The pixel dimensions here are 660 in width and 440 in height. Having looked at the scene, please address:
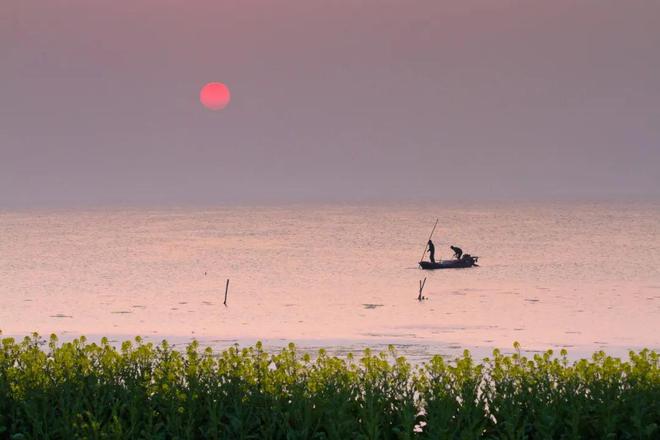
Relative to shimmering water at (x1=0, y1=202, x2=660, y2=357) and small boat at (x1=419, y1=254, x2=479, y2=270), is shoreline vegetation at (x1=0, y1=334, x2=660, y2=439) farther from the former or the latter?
small boat at (x1=419, y1=254, x2=479, y2=270)

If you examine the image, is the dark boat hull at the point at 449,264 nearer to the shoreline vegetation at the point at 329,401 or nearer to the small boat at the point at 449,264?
the small boat at the point at 449,264

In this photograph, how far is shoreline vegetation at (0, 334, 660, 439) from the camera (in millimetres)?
13680

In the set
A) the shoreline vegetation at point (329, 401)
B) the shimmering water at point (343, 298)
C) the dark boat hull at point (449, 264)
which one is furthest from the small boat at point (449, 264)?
the shoreline vegetation at point (329, 401)

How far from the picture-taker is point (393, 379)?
1436cm

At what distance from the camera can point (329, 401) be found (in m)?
13.9

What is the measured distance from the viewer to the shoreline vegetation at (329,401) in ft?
44.9

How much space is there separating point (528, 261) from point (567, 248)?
33712mm

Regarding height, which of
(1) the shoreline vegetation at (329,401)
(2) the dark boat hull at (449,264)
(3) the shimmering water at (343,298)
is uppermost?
(1) the shoreline vegetation at (329,401)

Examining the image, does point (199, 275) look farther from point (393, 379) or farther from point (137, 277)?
point (393, 379)

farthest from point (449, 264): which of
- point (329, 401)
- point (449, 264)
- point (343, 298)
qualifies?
point (329, 401)

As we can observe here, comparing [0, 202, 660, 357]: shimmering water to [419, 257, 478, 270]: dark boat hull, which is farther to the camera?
[419, 257, 478, 270]: dark boat hull

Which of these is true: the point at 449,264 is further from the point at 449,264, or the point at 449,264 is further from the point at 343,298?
the point at 343,298

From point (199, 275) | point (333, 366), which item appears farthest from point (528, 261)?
point (333, 366)

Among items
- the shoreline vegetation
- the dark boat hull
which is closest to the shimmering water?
the dark boat hull
